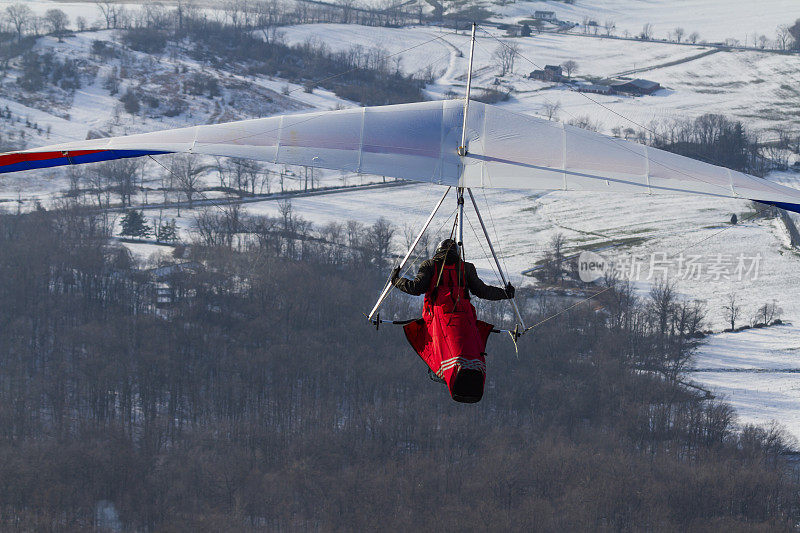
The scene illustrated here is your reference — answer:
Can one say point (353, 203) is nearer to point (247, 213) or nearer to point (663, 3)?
point (247, 213)

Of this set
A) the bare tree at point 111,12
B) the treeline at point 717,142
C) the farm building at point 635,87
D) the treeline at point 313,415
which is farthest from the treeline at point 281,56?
the treeline at point 313,415

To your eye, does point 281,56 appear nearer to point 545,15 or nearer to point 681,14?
point 545,15

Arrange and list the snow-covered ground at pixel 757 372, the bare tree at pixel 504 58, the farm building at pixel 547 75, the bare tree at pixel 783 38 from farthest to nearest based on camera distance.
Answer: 1. the bare tree at pixel 783 38
2. the bare tree at pixel 504 58
3. the farm building at pixel 547 75
4. the snow-covered ground at pixel 757 372

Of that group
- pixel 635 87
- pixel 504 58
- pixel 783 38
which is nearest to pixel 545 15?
pixel 504 58

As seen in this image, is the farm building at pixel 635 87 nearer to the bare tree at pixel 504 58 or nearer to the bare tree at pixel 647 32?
the bare tree at pixel 504 58

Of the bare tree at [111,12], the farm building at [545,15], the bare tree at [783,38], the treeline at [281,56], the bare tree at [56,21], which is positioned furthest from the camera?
the farm building at [545,15]

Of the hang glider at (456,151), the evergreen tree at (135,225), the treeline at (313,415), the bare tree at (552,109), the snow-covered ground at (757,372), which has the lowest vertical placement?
the treeline at (313,415)

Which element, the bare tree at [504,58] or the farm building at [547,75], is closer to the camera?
the farm building at [547,75]
